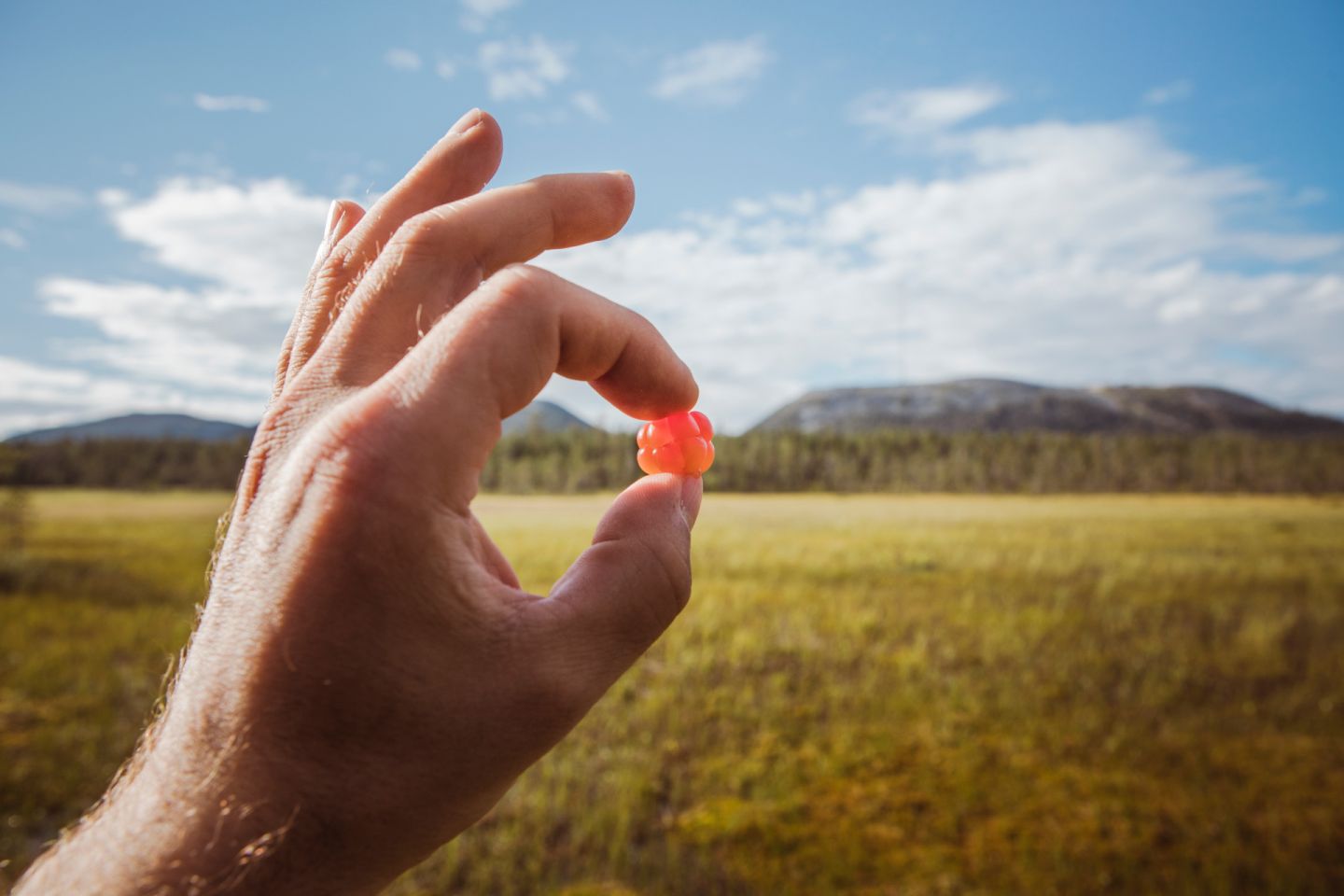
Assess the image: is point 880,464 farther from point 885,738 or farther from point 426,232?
point 426,232

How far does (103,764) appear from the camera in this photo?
334 inches

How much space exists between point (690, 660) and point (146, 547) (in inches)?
847

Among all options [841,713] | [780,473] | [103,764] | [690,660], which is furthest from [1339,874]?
[780,473]

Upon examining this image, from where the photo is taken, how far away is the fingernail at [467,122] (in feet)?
5.20

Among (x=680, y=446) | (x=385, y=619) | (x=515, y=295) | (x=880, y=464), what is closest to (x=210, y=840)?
(x=385, y=619)

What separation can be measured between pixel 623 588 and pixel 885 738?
28.5 feet

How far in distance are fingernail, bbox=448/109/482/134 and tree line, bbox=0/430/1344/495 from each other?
31.1 metres

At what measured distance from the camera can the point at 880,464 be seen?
68875 millimetres

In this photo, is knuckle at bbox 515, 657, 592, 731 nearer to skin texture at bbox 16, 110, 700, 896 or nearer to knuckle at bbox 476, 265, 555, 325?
skin texture at bbox 16, 110, 700, 896

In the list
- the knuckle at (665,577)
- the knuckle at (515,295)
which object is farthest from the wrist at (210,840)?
the knuckle at (515,295)

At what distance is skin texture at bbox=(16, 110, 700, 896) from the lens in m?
1.15

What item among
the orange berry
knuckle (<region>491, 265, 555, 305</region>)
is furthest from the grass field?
knuckle (<region>491, 265, 555, 305</region>)

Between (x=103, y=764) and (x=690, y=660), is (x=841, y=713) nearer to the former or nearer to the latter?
(x=690, y=660)

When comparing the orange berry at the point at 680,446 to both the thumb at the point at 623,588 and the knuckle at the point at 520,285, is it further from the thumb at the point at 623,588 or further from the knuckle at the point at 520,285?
the knuckle at the point at 520,285
